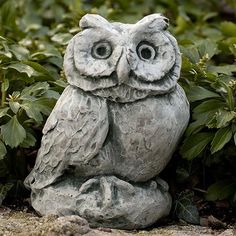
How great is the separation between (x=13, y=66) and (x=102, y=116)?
2.11ft

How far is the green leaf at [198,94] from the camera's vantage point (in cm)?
299

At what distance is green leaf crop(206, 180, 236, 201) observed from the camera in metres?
3.04

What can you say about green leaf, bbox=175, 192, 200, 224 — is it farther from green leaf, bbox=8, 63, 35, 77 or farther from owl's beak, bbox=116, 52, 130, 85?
green leaf, bbox=8, 63, 35, 77

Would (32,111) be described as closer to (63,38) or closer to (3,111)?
(3,111)

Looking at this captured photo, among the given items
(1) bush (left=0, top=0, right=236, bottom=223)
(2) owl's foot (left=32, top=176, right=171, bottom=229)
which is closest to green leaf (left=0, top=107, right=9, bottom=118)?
(1) bush (left=0, top=0, right=236, bottom=223)

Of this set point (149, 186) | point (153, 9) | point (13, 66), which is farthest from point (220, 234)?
point (153, 9)

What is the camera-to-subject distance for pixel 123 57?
2.56 m

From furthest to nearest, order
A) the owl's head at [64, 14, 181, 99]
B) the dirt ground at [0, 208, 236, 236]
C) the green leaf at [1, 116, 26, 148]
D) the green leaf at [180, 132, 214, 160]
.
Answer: the green leaf at [180, 132, 214, 160], the green leaf at [1, 116, 26, 148], the owl's head at [64, 14, 181, 99], the dirt ground at [0, 208, 236, 236]

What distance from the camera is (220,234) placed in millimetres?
2723

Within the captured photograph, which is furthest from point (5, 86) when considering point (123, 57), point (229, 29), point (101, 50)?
point (229, 29)

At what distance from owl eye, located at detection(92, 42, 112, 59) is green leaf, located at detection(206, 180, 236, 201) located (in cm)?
85

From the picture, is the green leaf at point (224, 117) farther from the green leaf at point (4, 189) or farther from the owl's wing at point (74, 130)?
the green leaf at point (4, 189)

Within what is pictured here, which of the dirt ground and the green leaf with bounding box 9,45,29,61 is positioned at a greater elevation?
the green leaf with bounding box 9,45,29,61

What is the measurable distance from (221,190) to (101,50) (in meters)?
0.89
